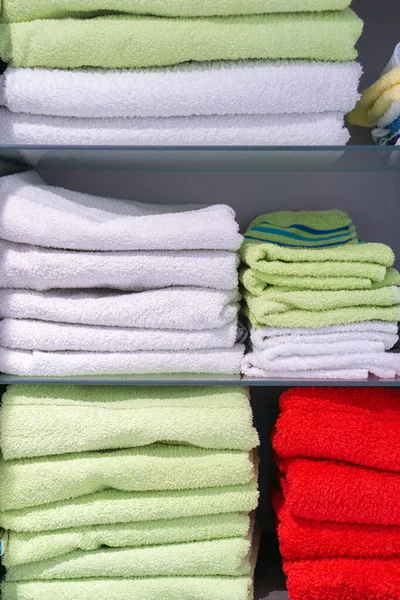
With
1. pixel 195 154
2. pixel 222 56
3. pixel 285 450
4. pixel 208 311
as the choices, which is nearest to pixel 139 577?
pixel 285 450

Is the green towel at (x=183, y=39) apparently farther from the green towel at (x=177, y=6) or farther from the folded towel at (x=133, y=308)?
the folded towel at (x=133, y=308)

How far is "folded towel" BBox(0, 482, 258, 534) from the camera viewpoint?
86cm

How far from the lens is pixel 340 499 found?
0.84 metres

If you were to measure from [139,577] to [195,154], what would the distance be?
58 cm

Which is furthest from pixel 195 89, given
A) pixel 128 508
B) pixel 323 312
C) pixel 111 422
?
pixel 128 508

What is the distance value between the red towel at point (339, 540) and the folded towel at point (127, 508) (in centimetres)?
7

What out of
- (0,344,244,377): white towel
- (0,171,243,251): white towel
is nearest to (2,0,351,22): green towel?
(0,171,243,251): white towel

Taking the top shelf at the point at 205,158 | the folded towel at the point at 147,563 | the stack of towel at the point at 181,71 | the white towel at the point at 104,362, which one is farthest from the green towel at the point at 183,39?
the folded towel at the point at 147,563

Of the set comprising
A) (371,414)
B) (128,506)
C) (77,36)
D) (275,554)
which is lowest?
(275,554)

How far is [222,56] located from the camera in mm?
801

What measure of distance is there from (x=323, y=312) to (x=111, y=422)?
1.03 feet

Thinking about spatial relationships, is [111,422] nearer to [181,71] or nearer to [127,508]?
[127,508]

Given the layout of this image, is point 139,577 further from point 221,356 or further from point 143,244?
point 143,244

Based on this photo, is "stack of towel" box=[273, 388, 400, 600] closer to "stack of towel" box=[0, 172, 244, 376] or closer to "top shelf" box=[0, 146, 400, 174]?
"stack of towel" box=[0, 172, 244, 376]
